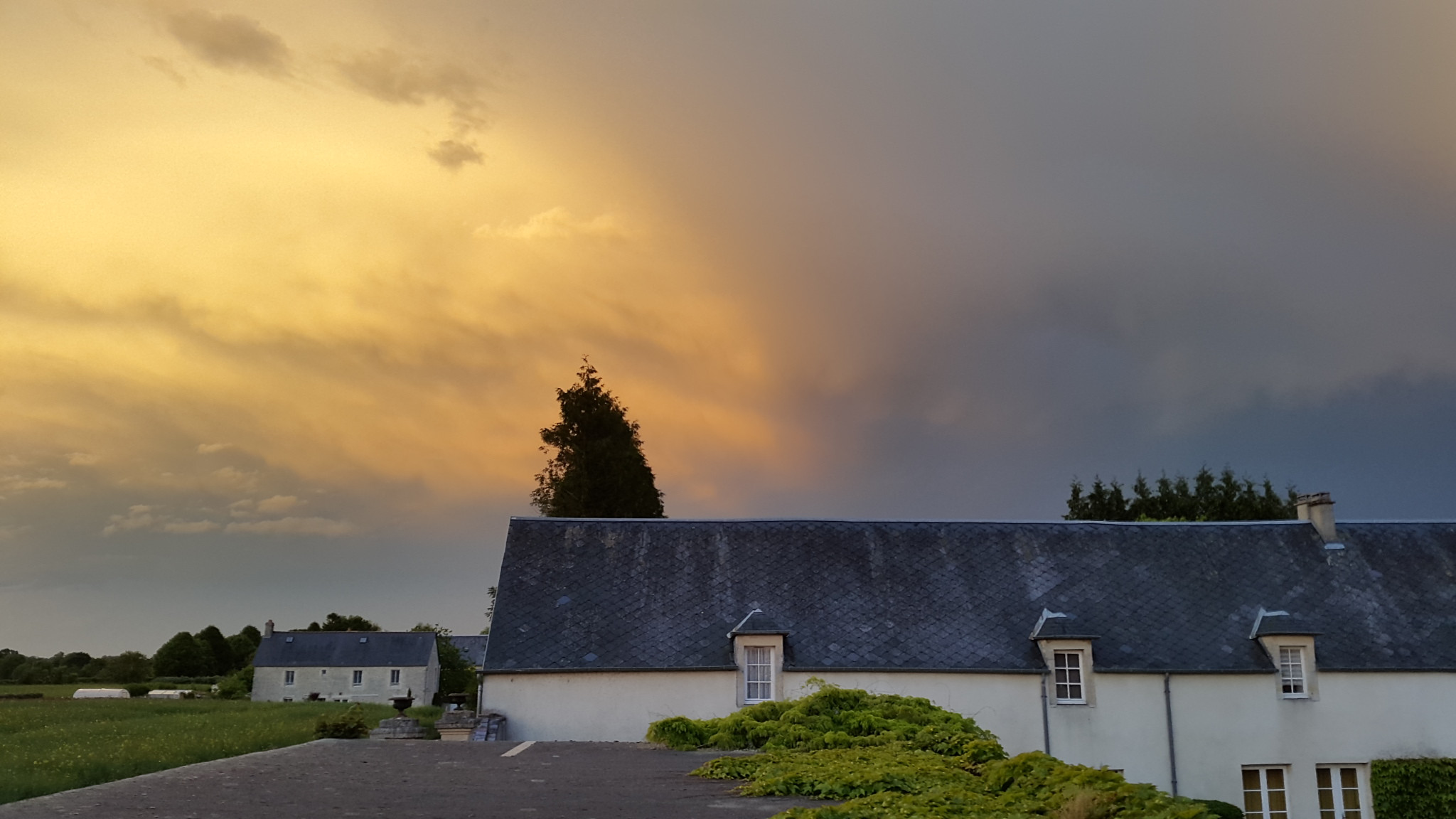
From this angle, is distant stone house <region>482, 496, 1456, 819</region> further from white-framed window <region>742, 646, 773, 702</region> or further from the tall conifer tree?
the tall conifer tree

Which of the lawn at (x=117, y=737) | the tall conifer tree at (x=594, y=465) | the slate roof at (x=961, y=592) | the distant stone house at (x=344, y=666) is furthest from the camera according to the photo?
the distant stone house at (x=344, y=666)

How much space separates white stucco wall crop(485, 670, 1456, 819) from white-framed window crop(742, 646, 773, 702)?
13.2 inches

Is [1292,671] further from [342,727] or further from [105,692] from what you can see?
[105,692]

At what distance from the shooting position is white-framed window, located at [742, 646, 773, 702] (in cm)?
2438

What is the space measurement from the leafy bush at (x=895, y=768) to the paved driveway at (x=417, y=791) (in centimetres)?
62

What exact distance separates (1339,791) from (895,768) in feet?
64.9

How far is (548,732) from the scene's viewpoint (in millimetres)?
24109

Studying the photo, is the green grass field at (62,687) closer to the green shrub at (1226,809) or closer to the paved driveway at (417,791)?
the paved driveway at (417,791)

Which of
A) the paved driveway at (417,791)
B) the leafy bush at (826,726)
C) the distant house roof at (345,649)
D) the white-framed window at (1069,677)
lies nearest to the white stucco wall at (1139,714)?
the white-framed window at (1069,677)

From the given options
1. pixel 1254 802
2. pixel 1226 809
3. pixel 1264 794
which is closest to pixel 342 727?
pixel 1226 809

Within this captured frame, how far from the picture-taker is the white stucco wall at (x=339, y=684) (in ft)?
252

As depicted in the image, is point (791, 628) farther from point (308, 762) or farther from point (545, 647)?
point (308, 762)

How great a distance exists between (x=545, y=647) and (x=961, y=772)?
16533 millimetres

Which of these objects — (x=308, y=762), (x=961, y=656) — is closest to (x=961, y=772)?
(x=308, y=762)
